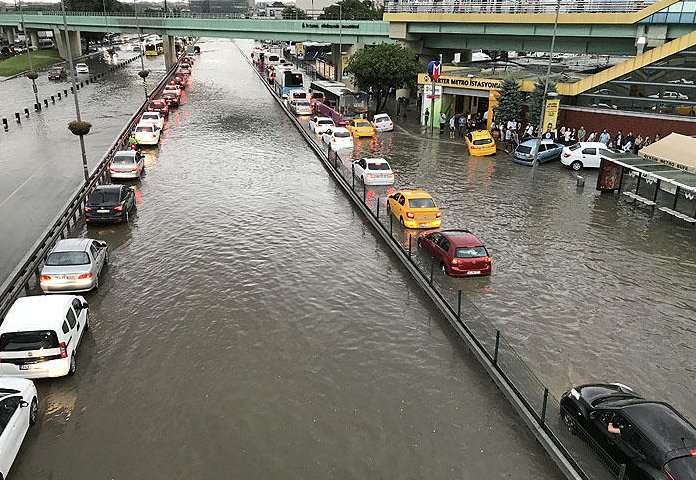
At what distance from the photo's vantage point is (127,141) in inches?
1406

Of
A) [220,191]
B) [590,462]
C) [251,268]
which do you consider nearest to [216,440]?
[590,462]

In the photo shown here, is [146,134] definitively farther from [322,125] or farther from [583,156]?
[583,156]

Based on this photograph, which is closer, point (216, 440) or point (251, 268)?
point (216, 440)

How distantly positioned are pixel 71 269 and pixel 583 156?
2640cm

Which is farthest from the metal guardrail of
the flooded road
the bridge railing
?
the bridge railing

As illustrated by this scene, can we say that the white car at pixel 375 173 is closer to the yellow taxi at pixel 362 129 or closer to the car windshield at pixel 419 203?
the car windshield at pixel 419 203

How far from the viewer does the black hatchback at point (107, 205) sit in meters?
22.1

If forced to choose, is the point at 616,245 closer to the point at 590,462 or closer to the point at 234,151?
the point at 590,462

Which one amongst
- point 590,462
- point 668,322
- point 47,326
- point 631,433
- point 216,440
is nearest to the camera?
point 631,433

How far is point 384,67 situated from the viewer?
47.1 m

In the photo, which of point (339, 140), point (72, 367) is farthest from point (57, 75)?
point (72, 367)

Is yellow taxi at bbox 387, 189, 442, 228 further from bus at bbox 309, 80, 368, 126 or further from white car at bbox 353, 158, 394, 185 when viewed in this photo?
bus at bbox 309, 80, 368, 126

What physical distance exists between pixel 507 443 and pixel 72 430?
8410mm

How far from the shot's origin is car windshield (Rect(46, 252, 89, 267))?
16.7 metres
